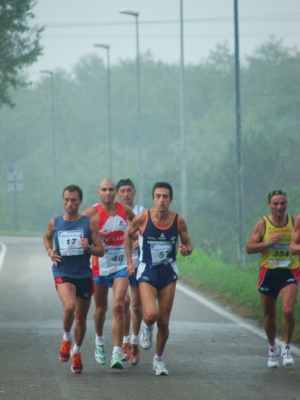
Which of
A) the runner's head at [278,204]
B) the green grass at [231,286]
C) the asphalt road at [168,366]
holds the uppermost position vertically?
the runner's head at [278,204]

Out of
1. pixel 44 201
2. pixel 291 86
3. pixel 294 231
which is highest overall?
pixel 291 86

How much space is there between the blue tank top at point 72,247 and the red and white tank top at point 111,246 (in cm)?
36

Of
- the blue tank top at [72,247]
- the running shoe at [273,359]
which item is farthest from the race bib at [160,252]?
the running shoe at [273,359]

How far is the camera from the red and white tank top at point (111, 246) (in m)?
9.67

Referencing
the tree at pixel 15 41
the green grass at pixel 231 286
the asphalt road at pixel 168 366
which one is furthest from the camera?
the tree at pixel 15 41

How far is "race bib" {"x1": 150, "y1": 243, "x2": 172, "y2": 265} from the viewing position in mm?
9203

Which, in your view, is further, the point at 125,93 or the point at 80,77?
the point at 80,77

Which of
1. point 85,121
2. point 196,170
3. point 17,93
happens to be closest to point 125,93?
point 85,121

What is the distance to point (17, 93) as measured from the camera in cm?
10906

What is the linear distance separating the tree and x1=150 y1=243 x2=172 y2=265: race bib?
19.5 metres

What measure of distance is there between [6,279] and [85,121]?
8381 cm

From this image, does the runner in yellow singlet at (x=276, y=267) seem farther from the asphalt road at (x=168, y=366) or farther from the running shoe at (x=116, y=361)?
the running shoe at (x=116, y=361)

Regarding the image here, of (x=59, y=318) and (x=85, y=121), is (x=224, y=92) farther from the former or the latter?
(x=59, y=318)

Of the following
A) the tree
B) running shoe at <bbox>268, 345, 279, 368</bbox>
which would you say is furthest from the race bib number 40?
the tree
